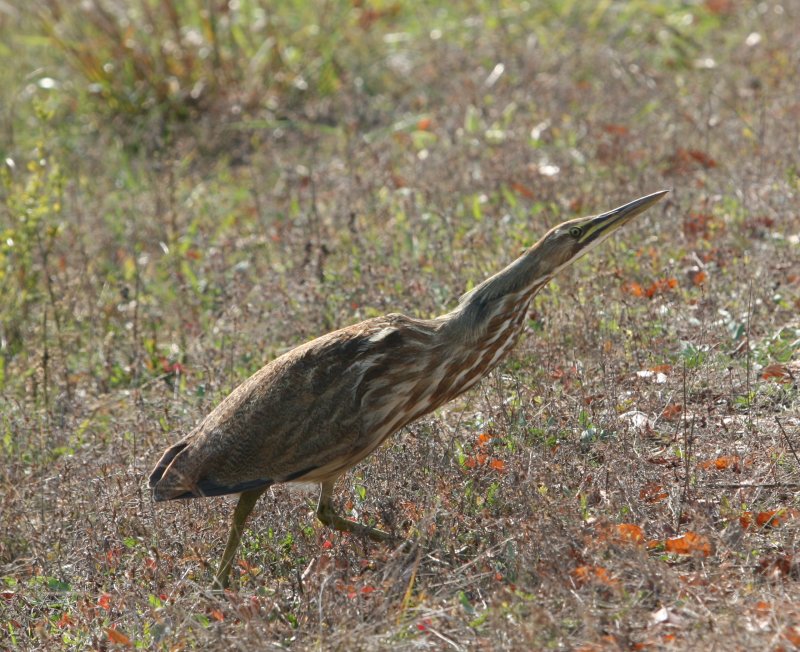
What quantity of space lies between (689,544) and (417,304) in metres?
2.70

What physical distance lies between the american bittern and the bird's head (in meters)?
0.06

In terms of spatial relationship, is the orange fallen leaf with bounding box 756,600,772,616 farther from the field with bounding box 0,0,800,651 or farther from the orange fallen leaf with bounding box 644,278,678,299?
the orange fallen leaf with bounding box 644,278,678,299

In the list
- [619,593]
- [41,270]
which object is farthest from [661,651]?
[41,270]

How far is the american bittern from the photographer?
4.72m

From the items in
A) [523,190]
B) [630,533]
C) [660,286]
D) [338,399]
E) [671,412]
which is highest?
[338,399]

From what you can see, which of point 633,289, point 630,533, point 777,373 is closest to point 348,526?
point 630,533

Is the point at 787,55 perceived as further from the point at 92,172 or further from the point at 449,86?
the point at 92,172

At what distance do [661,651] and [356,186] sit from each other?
5.09m

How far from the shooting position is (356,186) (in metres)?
8.41

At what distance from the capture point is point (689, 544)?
4207 mm

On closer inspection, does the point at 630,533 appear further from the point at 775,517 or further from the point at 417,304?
the point at 417,304

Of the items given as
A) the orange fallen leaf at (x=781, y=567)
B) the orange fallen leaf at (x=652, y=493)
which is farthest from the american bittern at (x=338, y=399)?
the orange fallen leaf at (x=781, y=567)

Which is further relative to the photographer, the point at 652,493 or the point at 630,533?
the point at 652,493

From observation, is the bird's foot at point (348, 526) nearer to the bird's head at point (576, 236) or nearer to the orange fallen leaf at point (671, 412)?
the bird's head at point (576, 236)
